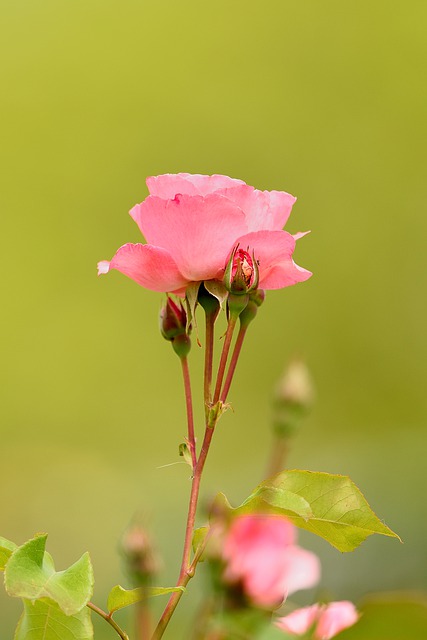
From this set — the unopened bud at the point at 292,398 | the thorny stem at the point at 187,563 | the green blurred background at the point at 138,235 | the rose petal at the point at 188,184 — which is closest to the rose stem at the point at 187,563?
the thorny stem at the point at 187,563

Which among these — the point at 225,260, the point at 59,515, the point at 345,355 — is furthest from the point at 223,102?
the point at 225,260

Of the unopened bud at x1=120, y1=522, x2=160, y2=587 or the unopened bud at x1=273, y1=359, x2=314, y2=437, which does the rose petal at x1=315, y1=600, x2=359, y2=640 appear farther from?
the unopened bud at x1=273, y1=359, x2=314, y2=437

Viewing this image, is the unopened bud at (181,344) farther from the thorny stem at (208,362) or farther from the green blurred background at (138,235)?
the green blurred background at (138,235)

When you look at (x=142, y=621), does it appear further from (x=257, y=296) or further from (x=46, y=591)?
(x=257, y=296)

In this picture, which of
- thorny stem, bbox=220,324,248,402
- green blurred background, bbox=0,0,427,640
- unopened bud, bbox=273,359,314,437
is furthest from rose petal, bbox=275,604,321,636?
green blurred background, bbox=0,0,427,640

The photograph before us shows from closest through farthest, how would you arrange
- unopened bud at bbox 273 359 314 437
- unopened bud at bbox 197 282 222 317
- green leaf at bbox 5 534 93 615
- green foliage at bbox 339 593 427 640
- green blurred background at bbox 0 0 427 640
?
green foliage at bbox 339 593 427 640
green leaf at bbox 5 534 93 615
unopened bud at bbox 197 282 222 317
unopened bud at bbox 273 359 314 437
green blurred background at bbox 0 0 427 640

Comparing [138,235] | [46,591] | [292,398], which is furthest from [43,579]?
[138,235]

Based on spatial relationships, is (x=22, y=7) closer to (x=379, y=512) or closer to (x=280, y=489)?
(x=379, y=512)

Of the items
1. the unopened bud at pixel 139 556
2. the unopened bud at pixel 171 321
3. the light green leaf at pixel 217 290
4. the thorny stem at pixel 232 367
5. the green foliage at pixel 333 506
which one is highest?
the light green leaf at pixel 217 290
